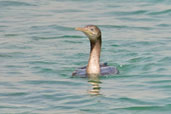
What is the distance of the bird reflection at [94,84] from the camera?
14.6m

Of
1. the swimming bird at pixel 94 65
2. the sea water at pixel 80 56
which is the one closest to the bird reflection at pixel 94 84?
the sea water at pixel 80 56

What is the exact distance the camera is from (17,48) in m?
19.0

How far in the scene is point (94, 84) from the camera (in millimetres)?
15344

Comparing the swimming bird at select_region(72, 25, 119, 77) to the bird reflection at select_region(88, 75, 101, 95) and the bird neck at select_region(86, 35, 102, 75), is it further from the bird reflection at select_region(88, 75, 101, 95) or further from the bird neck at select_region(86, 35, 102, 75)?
the bird reflection at select_region(88, 75, 101, 95)

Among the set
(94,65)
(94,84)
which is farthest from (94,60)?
(94,84)

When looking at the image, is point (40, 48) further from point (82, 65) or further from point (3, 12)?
point (3, 12)

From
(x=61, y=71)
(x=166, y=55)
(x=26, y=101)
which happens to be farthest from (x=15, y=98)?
(x=166, y=55)

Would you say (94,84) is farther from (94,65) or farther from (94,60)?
(94,60)

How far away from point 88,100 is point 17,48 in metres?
5.44

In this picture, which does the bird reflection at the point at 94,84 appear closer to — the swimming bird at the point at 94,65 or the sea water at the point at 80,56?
the sea water at the point at 80,56

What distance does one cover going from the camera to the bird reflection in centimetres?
1462

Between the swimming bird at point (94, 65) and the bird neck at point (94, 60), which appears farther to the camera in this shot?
the bird neck at point (94, 60)

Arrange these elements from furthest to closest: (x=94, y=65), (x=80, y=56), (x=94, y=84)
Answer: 1. (x=80, y=56)
2. (x=94, y=65)
3. (x=94, y=84)

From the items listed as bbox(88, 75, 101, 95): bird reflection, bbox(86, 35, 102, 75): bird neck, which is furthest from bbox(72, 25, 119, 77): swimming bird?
bbox(88, 75, 101, 95): bird reflection
